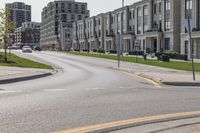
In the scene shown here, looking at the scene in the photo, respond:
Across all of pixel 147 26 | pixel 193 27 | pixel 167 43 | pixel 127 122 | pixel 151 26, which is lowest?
pixel 127 122

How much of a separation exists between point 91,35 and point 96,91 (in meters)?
131

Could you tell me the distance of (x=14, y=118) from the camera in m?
9.77

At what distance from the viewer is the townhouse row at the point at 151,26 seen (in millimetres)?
75562

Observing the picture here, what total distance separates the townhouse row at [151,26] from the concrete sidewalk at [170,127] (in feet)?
174

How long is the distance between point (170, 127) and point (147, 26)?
8956 centimetres

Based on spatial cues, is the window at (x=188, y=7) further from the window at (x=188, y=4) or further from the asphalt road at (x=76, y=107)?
the asphalt road at (x=76, y=107)

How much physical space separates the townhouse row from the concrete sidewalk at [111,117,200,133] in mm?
53081

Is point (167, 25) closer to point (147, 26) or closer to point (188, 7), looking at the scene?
point (188, 7)

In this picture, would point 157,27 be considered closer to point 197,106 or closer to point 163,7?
point 163,7

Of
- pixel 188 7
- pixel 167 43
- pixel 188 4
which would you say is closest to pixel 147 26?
pixel 167 43

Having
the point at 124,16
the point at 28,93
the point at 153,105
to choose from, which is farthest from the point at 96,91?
the point at 124,16

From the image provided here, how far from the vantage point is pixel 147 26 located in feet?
319

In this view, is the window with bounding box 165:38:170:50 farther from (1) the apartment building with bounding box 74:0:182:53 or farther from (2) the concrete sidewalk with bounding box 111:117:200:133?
(2) the concrete sidewalk with bounding box 111:117:200:133

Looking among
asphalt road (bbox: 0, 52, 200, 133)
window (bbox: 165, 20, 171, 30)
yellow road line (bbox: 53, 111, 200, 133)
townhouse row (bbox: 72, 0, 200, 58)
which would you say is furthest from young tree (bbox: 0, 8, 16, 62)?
window (bbox: 165, 20, 171, 30)
